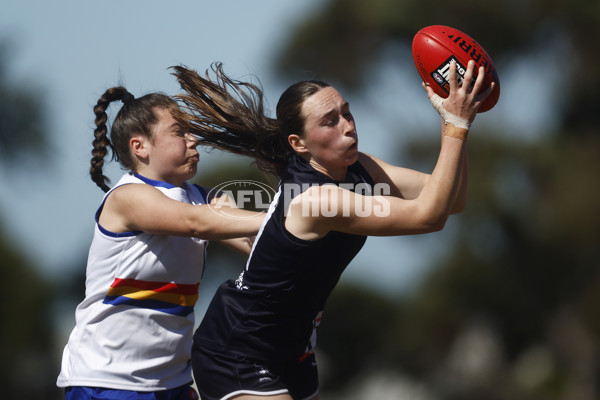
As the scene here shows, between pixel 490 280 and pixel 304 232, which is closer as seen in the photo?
pixel 304 232

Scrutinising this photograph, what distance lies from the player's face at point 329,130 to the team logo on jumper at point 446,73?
0.42 m

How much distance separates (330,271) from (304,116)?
2.27ft

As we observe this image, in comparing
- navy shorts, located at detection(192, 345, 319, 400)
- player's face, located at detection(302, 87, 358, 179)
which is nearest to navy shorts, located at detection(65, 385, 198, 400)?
navy shorts, located at detection(192, 345, 319, 400)

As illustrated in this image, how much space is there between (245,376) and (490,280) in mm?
16811

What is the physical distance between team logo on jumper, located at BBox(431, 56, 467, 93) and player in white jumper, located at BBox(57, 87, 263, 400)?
1.00m

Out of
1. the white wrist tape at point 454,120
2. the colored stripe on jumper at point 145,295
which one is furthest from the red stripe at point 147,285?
the white wrist tape at point 454,120

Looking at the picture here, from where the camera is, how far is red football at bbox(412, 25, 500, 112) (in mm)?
3875

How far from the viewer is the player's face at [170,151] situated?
13.9 ft

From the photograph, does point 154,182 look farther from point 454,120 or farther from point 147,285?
point 454,120

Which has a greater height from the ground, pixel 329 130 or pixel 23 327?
pixel 329 130

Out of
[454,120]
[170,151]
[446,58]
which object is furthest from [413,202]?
[170,151]

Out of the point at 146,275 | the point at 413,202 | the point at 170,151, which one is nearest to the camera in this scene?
the point at 413,202

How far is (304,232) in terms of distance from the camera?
12.5 ft

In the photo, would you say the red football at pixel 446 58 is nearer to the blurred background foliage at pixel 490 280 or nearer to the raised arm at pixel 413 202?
the raised arm at pixel 413 202
